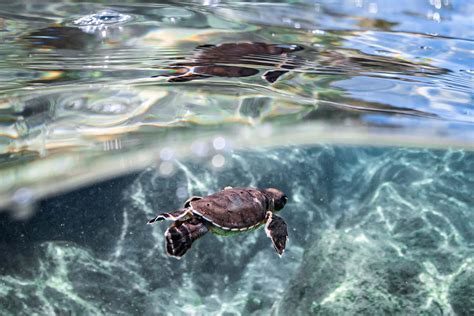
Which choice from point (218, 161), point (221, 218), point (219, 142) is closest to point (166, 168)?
point (218, 161)

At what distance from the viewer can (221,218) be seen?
15.9 feet

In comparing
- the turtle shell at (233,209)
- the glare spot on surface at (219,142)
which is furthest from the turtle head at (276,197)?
the glare spot on surface at (219,142)

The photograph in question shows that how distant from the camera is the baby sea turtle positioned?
15.0 ft

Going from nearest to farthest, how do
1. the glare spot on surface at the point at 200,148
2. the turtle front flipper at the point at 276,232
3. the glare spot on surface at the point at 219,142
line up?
the turtle front flipper at the point at 276,232
the glare spot on surface at the point at 200,148
the glare spot on surface at the point at 219,142

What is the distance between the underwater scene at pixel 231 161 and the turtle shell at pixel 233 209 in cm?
3

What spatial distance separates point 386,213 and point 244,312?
5211 mm

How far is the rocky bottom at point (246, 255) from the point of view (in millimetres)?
8766

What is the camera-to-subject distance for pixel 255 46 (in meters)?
7.34

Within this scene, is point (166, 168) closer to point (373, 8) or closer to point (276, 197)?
point (276, 197)

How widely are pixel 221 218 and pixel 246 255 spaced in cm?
683

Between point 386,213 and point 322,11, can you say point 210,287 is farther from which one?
point 322,11

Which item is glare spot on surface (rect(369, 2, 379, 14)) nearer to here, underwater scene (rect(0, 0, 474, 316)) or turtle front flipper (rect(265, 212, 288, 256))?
underwater scene (rect(0, 0, 474, 316))

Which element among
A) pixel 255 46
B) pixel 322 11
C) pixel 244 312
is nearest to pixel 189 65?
pixel 255 46

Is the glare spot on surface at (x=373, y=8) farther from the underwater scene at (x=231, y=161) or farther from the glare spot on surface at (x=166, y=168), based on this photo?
the glare spot on surface at (x=166, y=168)
